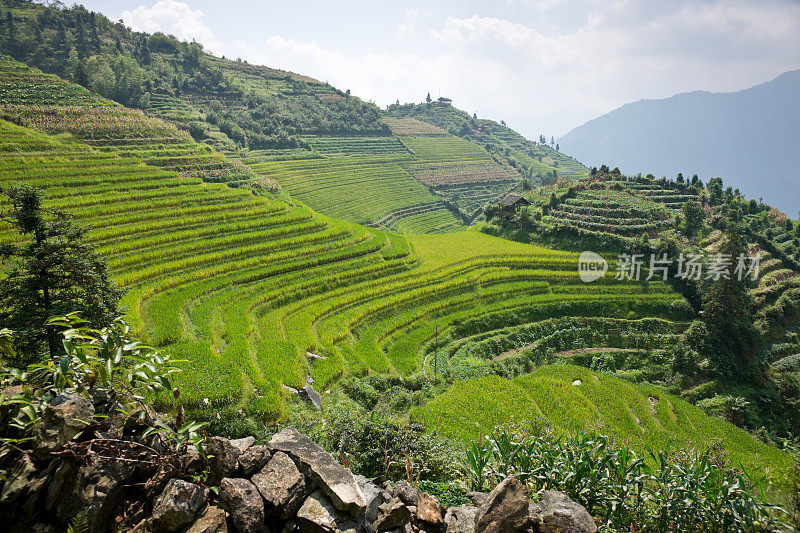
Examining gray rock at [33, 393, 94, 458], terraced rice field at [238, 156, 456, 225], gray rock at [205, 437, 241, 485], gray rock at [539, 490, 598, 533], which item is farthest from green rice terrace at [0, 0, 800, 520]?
gray rock at [33, 393, 94, 458]

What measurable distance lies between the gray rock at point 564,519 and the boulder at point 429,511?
4.88 ft

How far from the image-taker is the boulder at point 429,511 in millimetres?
5785

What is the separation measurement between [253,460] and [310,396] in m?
12.2

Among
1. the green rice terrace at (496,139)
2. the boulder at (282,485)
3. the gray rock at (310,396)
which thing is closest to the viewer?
the boulder at (282,485)

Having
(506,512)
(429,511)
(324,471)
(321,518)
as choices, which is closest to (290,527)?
(321,518)

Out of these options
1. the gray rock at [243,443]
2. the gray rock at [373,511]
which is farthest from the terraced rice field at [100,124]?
the gray rock at [373,511]

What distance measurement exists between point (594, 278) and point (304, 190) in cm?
4253

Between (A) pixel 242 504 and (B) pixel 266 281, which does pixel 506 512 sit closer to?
(A) pixel 242 504

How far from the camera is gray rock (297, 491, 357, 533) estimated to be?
513 centimetres

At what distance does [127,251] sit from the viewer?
25688 millimetres

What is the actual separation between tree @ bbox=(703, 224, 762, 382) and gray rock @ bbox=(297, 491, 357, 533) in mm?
37555

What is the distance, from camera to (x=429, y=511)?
19.1 ft

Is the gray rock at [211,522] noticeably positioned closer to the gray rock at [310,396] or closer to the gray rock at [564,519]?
the gray rock at [564,519]

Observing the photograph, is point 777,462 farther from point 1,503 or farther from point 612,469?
point 1,503
